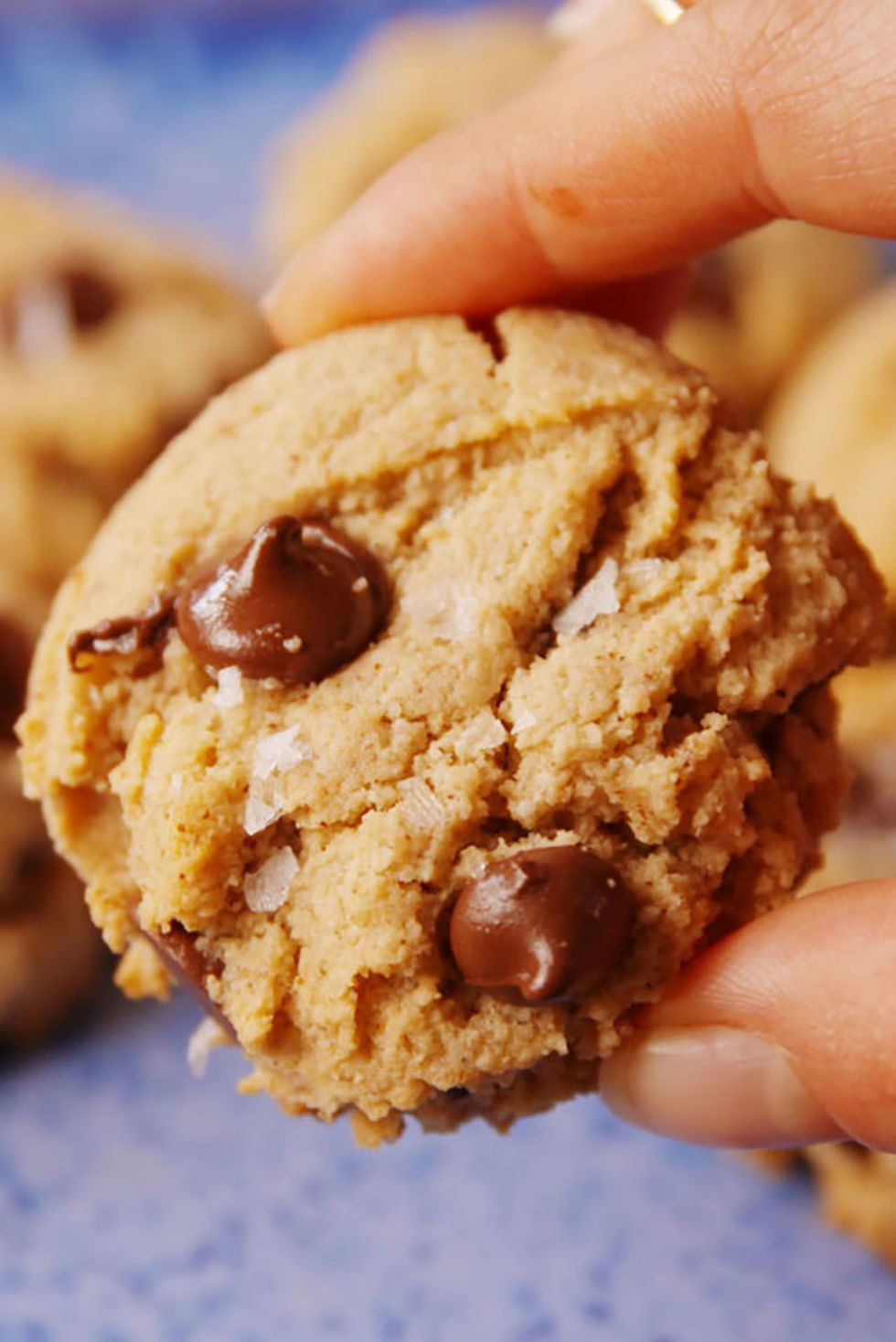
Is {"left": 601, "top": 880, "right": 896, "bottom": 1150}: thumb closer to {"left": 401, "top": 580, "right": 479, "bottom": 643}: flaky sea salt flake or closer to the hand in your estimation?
the hand

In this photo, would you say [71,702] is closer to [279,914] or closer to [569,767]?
[279,914]

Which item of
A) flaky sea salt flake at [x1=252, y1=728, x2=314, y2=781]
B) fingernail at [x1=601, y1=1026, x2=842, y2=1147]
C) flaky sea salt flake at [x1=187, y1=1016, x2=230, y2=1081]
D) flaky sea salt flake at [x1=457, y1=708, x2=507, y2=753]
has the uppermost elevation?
flaky sea salt flake at [x1=457, y1=708, x2=507, y2=753]

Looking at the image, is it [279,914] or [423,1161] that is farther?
[423,1161]

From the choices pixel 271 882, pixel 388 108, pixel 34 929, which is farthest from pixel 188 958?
pixel 388 108

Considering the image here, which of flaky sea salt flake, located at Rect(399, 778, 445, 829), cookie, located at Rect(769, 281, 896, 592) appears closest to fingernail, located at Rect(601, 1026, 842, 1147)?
flaky sea salt flake, located at Rect(399, 778, 445, 829)

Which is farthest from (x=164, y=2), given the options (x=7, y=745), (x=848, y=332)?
(x=7, y=745)

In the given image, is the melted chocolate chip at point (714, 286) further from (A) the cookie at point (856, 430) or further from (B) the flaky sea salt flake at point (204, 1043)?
(B) the flaky sea salt flake at point (204, 1043)
